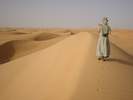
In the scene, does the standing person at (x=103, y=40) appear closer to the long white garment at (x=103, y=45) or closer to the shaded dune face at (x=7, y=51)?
the long white garment at (x=103, y=45)

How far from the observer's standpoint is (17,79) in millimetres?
12648

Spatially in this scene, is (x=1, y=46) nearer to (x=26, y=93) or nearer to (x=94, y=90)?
(x=26, y=93)

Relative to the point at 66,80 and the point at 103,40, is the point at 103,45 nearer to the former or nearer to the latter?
the point at 103,40

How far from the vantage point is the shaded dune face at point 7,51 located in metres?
23.0

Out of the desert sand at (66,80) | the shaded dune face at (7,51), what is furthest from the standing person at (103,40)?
the shaded dune face at (7,51)

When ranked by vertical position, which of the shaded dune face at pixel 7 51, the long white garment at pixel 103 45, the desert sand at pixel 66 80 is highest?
the long white garment at pixel 103 45

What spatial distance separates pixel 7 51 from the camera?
82.6 ft

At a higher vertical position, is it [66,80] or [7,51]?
[66,80]

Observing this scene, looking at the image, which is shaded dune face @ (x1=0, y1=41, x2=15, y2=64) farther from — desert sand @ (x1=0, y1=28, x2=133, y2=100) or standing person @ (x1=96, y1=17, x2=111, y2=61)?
standing person @ (x1=96, y1=17, x2=111, y2=61)

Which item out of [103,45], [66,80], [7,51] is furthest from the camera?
[7,51]

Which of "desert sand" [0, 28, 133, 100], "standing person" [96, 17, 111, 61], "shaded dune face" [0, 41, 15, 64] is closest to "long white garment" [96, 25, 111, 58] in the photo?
"standing person" [96, 17, 111, 61]

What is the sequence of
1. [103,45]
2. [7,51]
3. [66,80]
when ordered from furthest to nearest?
1. [7,51]
2. [103,45]
3. [66,80]

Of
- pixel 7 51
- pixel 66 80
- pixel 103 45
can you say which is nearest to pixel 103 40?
pixel 103 45

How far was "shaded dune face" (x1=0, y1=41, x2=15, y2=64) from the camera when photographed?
2303 cm
